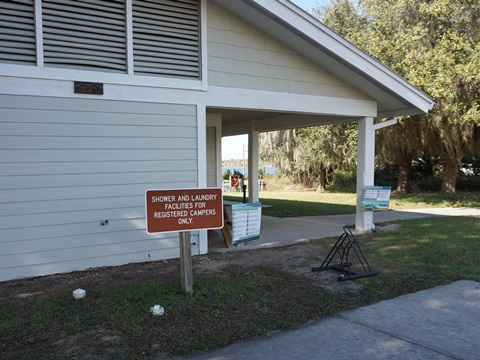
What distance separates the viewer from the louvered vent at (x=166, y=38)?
19.9 feet

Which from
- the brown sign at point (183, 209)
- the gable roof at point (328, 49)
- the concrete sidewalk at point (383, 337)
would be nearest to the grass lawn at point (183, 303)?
the concrete sidewalk at point (383, 337)

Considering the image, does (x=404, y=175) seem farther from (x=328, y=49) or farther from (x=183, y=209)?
(x=183, y=209)

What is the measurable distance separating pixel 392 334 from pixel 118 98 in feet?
15.8

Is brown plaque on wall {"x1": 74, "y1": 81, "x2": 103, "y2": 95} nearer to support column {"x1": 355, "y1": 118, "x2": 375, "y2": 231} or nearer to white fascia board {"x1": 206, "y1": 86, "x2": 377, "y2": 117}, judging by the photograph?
white fascia board {"x1": 206, "y1": 86, "x2": 377, "y2": 117}

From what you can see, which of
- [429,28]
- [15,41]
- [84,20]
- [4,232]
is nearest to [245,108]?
[84,20]

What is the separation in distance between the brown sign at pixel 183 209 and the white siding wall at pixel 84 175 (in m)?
1.95

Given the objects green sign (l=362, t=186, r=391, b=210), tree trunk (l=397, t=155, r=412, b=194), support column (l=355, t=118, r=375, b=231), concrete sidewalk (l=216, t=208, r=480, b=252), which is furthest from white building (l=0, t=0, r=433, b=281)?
tree trunk (l=397, t=155, r=412, b=194)

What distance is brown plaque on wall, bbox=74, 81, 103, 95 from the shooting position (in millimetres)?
5598

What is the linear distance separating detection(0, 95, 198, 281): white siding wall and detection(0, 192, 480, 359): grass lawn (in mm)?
381

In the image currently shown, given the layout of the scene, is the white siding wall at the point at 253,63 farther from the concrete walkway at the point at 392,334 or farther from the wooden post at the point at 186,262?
the concrete walkway at the point at 392,334

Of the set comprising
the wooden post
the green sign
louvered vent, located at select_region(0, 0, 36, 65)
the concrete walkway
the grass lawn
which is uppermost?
louvered vent, located at select_region(0, 0, 36, 65)

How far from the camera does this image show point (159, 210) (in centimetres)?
431

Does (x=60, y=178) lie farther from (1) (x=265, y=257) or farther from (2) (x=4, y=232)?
(1) (x=265, y=257)

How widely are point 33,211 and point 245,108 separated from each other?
3814 millimetres
